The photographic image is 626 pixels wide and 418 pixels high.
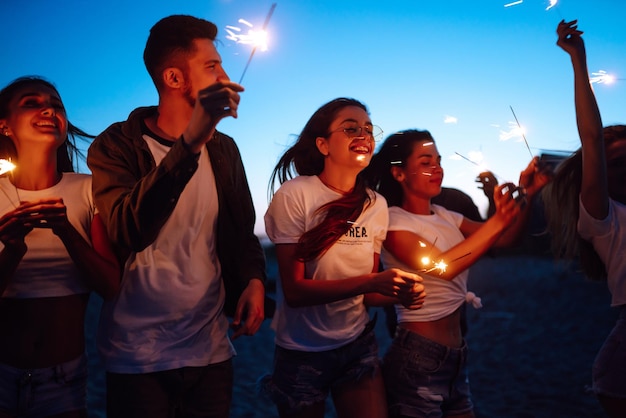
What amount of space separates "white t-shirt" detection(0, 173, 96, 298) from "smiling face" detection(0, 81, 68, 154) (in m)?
0.21

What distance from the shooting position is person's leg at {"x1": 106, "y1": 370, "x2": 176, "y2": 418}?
225cm

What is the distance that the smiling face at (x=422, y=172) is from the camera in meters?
3.33

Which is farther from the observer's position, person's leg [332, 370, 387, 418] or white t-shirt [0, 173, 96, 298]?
person's leg [332, 370, 387, 418]

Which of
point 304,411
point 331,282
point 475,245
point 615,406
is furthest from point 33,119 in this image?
point 615,406

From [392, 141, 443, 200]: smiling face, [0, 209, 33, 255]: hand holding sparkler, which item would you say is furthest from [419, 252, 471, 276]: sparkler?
[0, 209, 33, 255]: hand holding sparkler

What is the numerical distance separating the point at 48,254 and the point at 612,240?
9.17 feet

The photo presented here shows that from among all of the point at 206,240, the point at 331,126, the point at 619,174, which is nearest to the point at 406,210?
the point at 331,126

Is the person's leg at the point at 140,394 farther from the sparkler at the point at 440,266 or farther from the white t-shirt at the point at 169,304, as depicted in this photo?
the sparkler at the point at 440,266

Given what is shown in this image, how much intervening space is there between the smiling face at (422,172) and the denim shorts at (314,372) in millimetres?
992

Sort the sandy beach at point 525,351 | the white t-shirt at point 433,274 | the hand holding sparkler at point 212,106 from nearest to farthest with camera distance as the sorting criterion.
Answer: the hand holding sparkler at point 212,106, the white t-shirt at point 433,274, the sandy beach at point 525,351

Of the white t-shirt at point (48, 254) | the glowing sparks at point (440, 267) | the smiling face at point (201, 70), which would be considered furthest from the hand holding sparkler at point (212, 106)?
the glowing sparks at point (440, 267)

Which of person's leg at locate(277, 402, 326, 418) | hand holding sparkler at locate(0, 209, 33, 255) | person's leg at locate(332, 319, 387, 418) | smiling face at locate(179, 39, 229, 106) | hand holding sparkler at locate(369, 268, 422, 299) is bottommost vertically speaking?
person's leg at locate(277, 402, 326, 418)

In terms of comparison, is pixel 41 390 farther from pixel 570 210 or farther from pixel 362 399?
pixel 570 210

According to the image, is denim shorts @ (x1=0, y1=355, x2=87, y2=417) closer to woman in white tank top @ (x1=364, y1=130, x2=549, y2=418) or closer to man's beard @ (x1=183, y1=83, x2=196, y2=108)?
man's beard @ (x1=183, y1=83, x2=196, y2=108)
